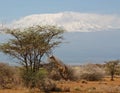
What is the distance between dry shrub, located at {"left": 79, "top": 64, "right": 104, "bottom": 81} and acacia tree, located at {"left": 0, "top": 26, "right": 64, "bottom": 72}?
57.3 feet

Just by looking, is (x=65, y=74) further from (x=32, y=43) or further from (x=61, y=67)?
(x=32, y=43)

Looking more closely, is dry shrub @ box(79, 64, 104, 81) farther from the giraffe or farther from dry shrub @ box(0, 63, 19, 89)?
dry shrub @ box(0, 63, 19, 89)

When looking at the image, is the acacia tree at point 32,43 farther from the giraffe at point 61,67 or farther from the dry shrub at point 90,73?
the dry shrub at point 90,73

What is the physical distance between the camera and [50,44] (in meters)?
38.8

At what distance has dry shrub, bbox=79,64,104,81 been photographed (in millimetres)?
55656

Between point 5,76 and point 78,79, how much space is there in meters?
14.2

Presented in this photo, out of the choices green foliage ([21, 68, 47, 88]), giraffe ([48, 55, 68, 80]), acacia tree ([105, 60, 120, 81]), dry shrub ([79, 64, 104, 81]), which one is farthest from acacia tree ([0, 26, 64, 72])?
acacia tree ([105, 60, 120, 81])

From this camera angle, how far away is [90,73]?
5553 cm

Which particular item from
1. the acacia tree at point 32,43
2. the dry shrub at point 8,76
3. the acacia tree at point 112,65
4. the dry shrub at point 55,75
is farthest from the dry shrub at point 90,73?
the acacia tree at point 32,43

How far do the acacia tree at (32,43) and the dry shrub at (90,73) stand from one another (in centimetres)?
1748

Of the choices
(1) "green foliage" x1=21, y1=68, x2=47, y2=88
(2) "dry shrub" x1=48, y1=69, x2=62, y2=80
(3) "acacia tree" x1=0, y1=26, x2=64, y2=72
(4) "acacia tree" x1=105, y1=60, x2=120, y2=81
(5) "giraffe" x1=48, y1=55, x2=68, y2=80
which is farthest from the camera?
(4) "acacia tree" x1=105, y1=60, x2=120, y2=81

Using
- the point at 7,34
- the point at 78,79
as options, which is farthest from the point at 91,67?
the point at 7,34

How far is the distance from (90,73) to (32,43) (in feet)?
61.9

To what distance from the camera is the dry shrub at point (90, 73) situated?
55.7 metres
